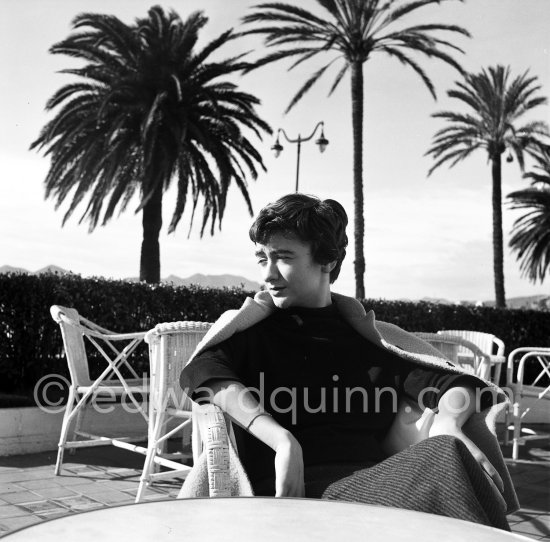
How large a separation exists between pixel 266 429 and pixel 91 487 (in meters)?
3.06

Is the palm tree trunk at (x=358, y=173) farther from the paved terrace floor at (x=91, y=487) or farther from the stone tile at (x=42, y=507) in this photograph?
the stone tile at (x=42, y=507)

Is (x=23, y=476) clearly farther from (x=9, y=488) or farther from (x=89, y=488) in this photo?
(x=89, y=488)

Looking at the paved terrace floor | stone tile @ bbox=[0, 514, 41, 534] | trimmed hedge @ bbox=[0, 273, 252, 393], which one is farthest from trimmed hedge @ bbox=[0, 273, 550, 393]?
stone tile @ bbox=[0, 514, 41, 534]

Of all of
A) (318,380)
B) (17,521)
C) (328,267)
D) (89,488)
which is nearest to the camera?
(318,380)

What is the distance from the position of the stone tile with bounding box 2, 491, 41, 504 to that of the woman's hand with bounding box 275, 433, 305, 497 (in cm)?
282

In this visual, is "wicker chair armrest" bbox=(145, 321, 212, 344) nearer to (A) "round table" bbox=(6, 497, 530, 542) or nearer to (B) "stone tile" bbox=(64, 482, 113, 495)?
(B) "stone tile" bbox=(64, 482, 113, 495)

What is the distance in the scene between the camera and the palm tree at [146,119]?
15438 millimetres

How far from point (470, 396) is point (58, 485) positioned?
329cm

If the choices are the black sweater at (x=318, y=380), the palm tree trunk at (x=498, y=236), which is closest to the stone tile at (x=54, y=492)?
the black sweater at (x=318, y=380)

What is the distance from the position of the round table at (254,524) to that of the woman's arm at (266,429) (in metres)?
0.35

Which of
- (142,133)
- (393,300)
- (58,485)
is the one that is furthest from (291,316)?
(142,133)

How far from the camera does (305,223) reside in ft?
7.11

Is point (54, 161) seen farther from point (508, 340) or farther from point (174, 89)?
point (508, 340)

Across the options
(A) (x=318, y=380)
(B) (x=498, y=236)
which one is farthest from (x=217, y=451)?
(B) (x=498, y=236)
